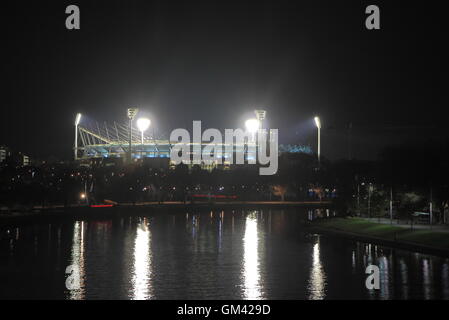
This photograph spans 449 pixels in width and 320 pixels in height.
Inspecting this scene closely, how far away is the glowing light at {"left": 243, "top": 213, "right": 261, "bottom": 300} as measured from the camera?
64.3 ft

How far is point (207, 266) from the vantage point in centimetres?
2509

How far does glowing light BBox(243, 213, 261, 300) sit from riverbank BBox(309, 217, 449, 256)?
4.89 metres

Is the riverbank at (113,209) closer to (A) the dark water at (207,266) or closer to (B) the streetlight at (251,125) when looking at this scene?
(A) the dark water at (207,266)

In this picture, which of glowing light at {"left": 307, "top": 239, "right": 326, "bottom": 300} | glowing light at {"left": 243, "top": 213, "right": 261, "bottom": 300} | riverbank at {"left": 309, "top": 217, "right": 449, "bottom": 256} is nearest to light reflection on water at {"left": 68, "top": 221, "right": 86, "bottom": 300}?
glowing light at {"left": 243, "top": 213, "right": 261, "bottom": 300}

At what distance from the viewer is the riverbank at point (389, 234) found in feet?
91.1

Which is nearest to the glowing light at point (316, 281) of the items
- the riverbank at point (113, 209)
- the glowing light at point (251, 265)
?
the glowing light at point (251, 265)

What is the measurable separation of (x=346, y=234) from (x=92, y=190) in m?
42.5

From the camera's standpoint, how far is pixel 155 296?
18812 millimetres

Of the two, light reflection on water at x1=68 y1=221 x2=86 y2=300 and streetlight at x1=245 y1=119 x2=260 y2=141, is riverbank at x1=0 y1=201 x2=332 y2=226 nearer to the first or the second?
light reflection on water at x1=68 y1=221 x2=86 y2=300

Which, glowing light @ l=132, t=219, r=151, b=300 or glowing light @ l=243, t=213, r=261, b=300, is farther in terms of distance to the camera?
glowing light @ l=243, t=213, r=261, b=300

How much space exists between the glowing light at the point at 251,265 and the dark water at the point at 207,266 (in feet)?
0.11

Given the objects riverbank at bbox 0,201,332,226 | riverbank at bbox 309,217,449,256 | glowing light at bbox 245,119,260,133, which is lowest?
riverbank at bbox 309,217,449,256

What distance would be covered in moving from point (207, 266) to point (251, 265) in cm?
176
